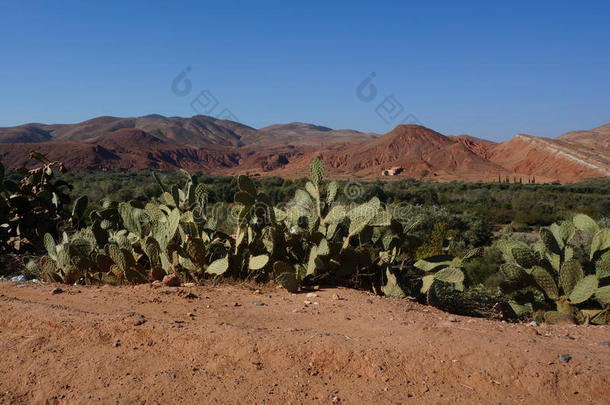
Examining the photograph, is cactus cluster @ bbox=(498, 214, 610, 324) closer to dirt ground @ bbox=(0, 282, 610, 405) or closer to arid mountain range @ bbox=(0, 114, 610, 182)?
dirt ground @ bbox=(0, 282, 610, 405)

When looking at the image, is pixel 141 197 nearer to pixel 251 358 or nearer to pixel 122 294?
pixel 122 294

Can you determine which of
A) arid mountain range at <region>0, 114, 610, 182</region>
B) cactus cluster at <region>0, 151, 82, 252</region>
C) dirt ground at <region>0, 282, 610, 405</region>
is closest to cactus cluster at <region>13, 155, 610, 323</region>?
dirt ground at <region>0, 282, 610, 405</region>

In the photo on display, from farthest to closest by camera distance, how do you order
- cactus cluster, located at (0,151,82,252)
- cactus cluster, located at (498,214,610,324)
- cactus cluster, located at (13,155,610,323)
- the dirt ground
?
1. cactus cluster, located at (0,151,82,252)
2. cactus cluster, located at (13,155,610,323)
3. cactus cluster, located at (498,214,610,324)
4. the dirt ground

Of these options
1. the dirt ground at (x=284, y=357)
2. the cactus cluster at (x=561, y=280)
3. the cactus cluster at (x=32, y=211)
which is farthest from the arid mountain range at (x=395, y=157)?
the dirt ground at (x=284, y=357)

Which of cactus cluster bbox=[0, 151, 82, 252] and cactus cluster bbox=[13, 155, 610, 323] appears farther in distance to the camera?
cactus cluster bbox=[0, 151, 82, 252]

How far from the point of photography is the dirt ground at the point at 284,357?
228 cm

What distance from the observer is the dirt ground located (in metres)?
2.28

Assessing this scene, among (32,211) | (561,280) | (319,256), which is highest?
(32,211)

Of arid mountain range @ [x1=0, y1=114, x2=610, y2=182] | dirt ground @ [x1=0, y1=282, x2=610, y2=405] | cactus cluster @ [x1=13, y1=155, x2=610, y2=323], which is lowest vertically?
dirt ground @ [x1=0, y1=282, x2=610, y2=405]

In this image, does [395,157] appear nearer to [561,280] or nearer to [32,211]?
[32,211]

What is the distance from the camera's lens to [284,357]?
255cm

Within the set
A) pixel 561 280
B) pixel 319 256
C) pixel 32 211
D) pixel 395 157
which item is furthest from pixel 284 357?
pixel 395 157

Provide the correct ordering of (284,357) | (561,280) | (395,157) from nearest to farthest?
1. (284,357)
2. (561,280)
3. (395,157)

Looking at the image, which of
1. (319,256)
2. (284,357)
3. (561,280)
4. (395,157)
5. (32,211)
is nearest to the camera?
(284,357)
